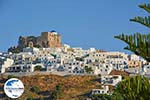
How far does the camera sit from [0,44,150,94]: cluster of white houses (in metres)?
84.6

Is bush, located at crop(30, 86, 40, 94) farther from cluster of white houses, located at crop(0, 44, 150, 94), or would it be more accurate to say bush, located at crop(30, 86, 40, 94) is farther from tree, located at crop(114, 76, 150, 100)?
tree, located at crop(114, 76, 150, 100)

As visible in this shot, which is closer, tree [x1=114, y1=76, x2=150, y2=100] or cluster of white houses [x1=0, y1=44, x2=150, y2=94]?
tree [x1=114, y1=76, x2=150, y2=100]

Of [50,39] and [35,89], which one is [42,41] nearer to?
[50,39]

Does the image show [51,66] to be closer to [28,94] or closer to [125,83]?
[28,94]

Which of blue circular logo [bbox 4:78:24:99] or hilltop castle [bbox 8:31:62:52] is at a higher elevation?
hilltop castle [bbox 8:31:62:52]

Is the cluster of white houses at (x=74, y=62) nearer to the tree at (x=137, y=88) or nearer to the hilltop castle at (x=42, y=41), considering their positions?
the hilltop castle at (x=42, y=41)

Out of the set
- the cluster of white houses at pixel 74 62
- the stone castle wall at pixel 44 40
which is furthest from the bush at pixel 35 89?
the stone castle wall at pixel 44 40

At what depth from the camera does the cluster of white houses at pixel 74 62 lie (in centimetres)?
8456

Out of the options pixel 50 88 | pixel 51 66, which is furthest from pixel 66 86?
pixel 51 66

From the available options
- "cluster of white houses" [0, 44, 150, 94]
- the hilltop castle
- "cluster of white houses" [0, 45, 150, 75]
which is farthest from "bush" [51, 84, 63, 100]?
the hilltop castle

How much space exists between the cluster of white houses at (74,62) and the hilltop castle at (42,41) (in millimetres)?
5218

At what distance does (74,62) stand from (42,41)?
2416cm

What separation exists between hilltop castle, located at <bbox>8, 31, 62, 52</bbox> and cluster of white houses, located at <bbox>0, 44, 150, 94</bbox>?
5.22m

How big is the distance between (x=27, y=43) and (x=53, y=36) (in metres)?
5.44
